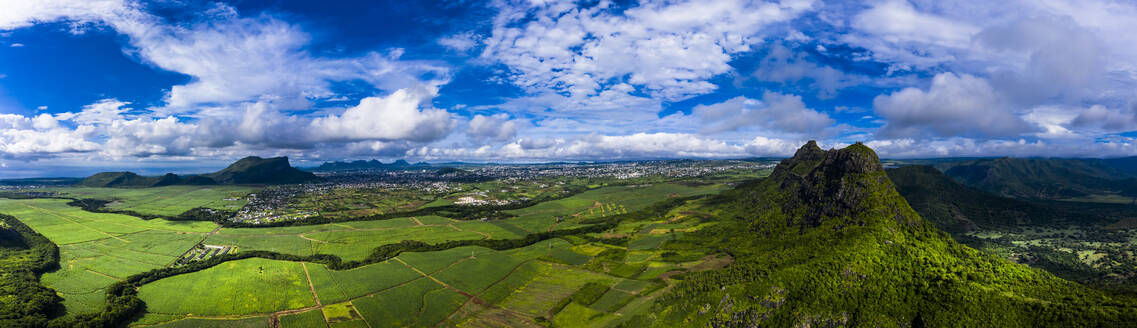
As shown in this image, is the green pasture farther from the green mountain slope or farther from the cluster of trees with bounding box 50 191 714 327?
the green mountain slope

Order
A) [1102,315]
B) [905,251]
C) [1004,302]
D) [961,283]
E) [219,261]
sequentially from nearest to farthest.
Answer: [1102,315]
[1004,302]
[961,283]
[905,251]
[219,261]

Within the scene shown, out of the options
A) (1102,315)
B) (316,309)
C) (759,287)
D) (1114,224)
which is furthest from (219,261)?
(1114,224)

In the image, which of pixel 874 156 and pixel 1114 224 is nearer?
pixel 874 156

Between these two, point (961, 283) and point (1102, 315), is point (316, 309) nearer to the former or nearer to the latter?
point (961, 283)

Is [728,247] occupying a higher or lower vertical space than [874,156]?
lower

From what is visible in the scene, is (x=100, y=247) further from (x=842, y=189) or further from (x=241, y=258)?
(x=842, y=189)

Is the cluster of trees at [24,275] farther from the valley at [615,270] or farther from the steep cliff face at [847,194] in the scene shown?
the steep cliff face at [847,194]

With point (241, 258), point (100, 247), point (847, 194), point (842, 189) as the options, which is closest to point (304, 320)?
point (241, 258)
